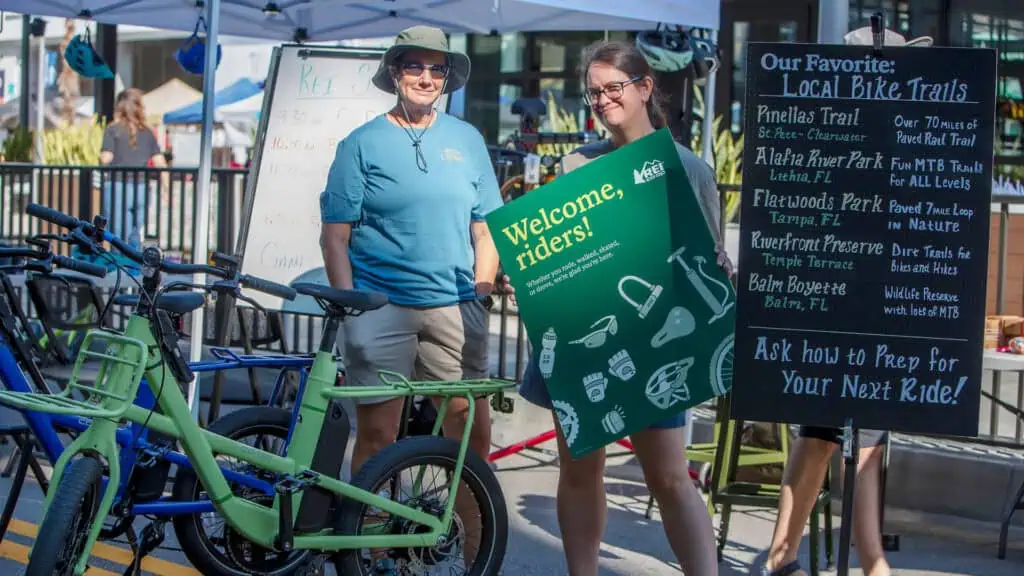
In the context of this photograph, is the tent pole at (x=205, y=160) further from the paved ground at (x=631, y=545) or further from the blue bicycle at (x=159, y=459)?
the blue bicycle at (x=159, y=459)

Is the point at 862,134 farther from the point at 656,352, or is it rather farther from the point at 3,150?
the point at 3,150

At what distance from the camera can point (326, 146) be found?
7438mm

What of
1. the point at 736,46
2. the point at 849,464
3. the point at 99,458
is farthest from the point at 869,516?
the point at 736,46

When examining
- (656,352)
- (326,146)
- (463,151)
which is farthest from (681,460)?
(326,146)

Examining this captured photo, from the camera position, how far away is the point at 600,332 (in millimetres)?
4316

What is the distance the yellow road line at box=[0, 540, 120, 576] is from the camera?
530 centimetres

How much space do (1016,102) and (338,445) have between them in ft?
34.1

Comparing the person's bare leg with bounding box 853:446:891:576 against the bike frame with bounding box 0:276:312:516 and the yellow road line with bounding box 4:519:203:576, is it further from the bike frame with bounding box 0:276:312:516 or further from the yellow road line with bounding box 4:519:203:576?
the yellow road line with bounding box 4:519:203:576

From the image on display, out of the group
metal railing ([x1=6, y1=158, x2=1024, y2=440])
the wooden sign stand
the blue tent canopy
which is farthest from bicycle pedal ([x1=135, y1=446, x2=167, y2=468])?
the blue tent canopy

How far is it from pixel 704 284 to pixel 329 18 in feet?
15.8

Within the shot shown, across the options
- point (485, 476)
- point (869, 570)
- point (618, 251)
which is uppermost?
point (618, 251)

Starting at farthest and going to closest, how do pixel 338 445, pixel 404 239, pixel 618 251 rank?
pixel 404 239 < pixel 338 445 < pixel 618 251

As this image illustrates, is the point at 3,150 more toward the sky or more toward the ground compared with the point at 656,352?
more toward the sky

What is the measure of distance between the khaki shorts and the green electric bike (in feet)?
0.84
